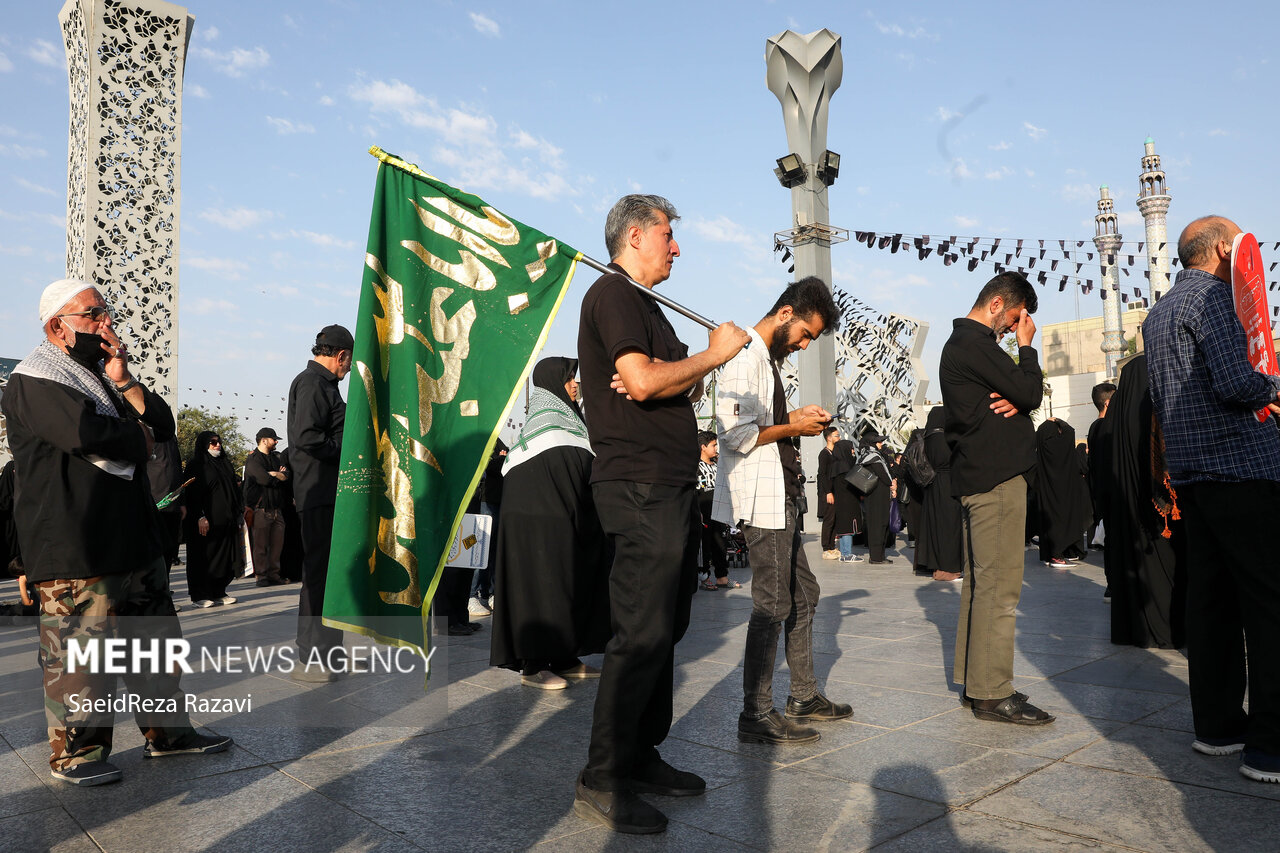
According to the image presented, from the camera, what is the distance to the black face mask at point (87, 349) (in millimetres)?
3662

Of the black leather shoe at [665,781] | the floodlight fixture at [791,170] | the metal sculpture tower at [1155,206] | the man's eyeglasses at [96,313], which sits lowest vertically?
the black leather shoe at [665,781]

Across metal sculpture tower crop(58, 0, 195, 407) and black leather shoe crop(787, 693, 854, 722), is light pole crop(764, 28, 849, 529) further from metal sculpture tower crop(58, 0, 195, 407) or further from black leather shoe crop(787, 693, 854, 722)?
metal sculpture tower crop(58, 0, 195, 407)

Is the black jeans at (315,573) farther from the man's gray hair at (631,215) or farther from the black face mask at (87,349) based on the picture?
the man's gray hair at (631,215)

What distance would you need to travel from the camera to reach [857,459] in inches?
491

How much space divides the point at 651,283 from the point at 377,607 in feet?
5.12

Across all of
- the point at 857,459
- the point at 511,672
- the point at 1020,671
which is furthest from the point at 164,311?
the point at 1020,671

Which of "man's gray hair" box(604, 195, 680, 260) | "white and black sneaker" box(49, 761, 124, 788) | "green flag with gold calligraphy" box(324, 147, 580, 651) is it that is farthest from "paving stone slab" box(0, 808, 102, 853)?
"man's gray hair" box(604, 195, 680, 260)

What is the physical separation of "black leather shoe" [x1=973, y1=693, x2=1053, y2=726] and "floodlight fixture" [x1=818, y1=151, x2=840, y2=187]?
1730 cm

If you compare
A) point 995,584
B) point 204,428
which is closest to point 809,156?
point 995,584

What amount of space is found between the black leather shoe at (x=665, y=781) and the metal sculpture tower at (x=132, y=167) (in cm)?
2719

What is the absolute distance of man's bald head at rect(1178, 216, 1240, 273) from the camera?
367 centimetres

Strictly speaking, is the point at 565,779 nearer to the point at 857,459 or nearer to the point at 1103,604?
the point at 1103,604

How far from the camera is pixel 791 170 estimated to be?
19625 mm

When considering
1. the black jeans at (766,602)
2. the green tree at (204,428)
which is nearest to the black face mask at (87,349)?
the black jeans at (766,602)
